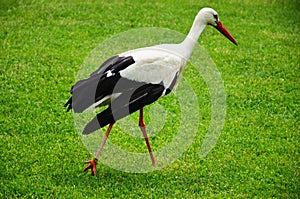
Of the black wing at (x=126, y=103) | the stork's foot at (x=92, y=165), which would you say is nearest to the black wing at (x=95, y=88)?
the black wing at (x=126, y=103)

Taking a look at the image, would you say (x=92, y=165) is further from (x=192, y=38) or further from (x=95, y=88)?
(x=192, y=38)

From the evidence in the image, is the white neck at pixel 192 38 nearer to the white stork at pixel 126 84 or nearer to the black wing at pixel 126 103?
the white stork at pixel 126 84

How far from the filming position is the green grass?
18.6 ft

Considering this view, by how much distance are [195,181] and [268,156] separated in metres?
1.04

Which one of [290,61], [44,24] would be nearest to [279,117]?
[290,61]

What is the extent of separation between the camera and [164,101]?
25.1ft

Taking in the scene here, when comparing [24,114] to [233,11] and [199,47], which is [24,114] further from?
[233,11]

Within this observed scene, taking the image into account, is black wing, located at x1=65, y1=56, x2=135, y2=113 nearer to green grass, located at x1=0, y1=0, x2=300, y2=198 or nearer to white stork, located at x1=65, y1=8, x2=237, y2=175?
white stork, located at x1=65, y1=8, x2=237, y2=175

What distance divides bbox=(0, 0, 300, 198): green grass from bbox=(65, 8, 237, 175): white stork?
0.58 metres

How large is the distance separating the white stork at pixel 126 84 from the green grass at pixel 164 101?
581 mm

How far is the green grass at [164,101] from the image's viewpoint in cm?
567

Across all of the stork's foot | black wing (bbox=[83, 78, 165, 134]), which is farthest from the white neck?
the stork's foot

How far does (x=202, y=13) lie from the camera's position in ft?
20.2

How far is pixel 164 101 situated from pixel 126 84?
2.07 metres
